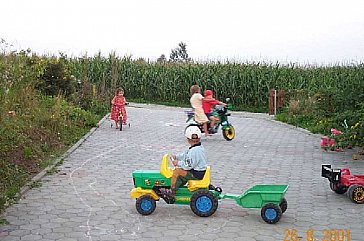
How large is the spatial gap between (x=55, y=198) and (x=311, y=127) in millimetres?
11507

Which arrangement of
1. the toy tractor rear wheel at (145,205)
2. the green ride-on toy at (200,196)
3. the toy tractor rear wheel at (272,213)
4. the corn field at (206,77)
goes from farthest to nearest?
the corn field at (206,77)
the toy tractor rear wheel at (145,205)
the green ride-on toy at (200,196)
the toy tractor rear wheel at (272,213)

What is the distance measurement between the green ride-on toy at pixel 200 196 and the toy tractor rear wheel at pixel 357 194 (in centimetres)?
126

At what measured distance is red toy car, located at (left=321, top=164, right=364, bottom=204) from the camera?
7.43 m

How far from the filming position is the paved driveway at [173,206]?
6.04m

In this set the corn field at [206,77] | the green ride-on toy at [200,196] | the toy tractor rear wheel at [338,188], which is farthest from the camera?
the corn field at [206,77]

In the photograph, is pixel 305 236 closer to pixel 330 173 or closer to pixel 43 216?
pixel 330 173

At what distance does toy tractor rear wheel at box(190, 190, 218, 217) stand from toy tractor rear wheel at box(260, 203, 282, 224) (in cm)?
61

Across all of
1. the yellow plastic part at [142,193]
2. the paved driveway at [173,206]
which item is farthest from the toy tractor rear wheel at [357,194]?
the yellow plastic part at [142,193]

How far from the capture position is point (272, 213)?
6418 mm

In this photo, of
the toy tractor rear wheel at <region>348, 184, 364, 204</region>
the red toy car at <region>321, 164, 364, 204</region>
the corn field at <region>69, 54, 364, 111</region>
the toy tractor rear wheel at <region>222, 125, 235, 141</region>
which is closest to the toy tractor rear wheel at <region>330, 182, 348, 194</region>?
the red toy car at <region>321, 164, 364, 204</region>

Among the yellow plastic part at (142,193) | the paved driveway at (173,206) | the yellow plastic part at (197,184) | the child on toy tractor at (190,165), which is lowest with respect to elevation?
the paved driveway at (173,206)

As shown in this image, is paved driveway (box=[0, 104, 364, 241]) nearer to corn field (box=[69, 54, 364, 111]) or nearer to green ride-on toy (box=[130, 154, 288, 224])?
green ride-on toy (box=[130, 154, 288, 224])

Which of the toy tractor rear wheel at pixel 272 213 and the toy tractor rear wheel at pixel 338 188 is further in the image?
the toy tractor rear wheel at pixel 338 188

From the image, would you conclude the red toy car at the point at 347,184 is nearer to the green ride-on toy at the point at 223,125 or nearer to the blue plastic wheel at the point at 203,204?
the blue plastic wheel at the point at 203,204
